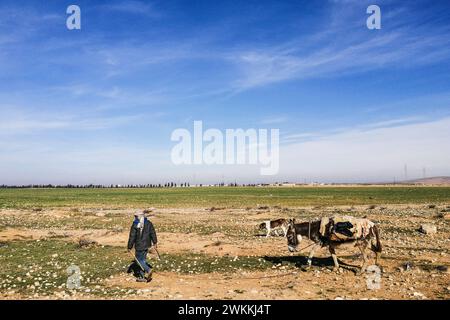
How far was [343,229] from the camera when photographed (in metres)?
14.7

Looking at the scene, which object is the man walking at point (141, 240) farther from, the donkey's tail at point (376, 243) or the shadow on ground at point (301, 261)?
the donkey's tail at point (376, 243)

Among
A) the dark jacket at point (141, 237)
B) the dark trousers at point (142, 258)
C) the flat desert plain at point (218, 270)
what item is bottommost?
the flat desert plain at point (218, 270)

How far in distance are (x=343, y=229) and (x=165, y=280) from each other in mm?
7073

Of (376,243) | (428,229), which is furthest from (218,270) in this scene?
(428,229)

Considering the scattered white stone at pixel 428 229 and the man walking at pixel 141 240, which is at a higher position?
the man walking at pixel 141 240

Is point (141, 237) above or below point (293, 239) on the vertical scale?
above

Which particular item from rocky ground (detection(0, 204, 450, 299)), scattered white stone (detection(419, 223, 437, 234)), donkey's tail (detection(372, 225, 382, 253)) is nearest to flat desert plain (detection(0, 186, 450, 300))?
rocky ground (detection(0, 204, 450, 299))

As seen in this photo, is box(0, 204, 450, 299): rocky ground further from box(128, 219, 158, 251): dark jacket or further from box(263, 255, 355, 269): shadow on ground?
box(128, 219, 158, 251): dark jacket

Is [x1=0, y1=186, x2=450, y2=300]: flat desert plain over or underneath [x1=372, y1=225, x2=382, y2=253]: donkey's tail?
underneath

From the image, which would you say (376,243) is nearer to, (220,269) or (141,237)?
(220,269)

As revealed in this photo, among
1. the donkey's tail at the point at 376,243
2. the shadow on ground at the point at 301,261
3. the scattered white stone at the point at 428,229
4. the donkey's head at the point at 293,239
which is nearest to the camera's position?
the donkey's tail at the point at 376,243

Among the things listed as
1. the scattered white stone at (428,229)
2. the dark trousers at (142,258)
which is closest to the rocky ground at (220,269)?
the scattered white stone at (428,229)
